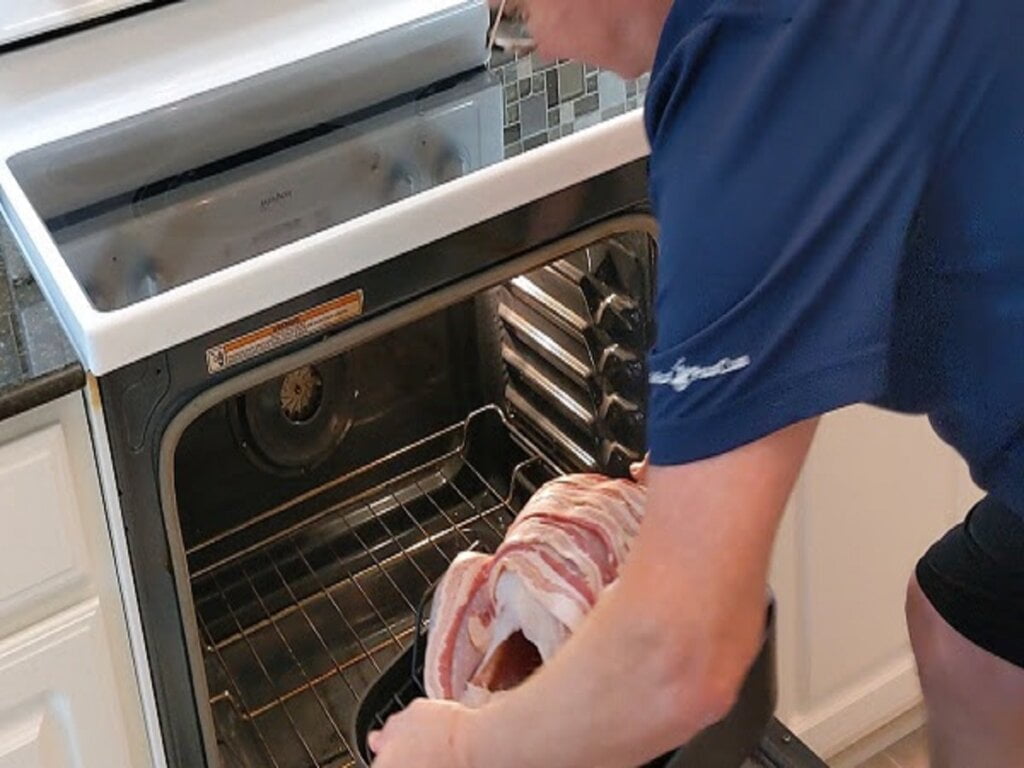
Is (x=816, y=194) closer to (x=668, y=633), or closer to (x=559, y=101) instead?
(x=668, y=633)

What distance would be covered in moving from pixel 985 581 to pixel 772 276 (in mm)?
671

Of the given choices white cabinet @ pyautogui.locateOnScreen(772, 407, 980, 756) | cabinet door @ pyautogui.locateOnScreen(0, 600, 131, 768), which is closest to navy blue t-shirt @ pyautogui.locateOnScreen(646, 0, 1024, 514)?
cabinet door @ pyautogui.locateOnScreen(0, 600, 131, 768)

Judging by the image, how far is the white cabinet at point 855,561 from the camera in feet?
5.48

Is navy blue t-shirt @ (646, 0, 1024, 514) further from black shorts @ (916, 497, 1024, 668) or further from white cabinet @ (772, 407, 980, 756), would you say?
white cabinet @ (772, 407, 980, 756)

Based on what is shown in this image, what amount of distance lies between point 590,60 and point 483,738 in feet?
1.32

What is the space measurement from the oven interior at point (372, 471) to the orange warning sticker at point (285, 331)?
349 millimetres

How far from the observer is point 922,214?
81 cm

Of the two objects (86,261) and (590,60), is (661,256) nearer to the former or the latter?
(590,60)

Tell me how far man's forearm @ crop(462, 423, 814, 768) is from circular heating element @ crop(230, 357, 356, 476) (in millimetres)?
725

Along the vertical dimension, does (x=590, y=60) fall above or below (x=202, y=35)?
above

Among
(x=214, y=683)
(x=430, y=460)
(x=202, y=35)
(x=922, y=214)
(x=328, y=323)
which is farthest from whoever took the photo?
(x=430, y=460)

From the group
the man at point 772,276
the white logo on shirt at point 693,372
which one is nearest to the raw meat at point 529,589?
the man at point 772,276

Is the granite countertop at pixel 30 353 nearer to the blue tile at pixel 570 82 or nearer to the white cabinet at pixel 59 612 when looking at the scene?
the white cabinet at pixel 59 612

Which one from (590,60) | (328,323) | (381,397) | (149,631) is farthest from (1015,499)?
(381,397)
